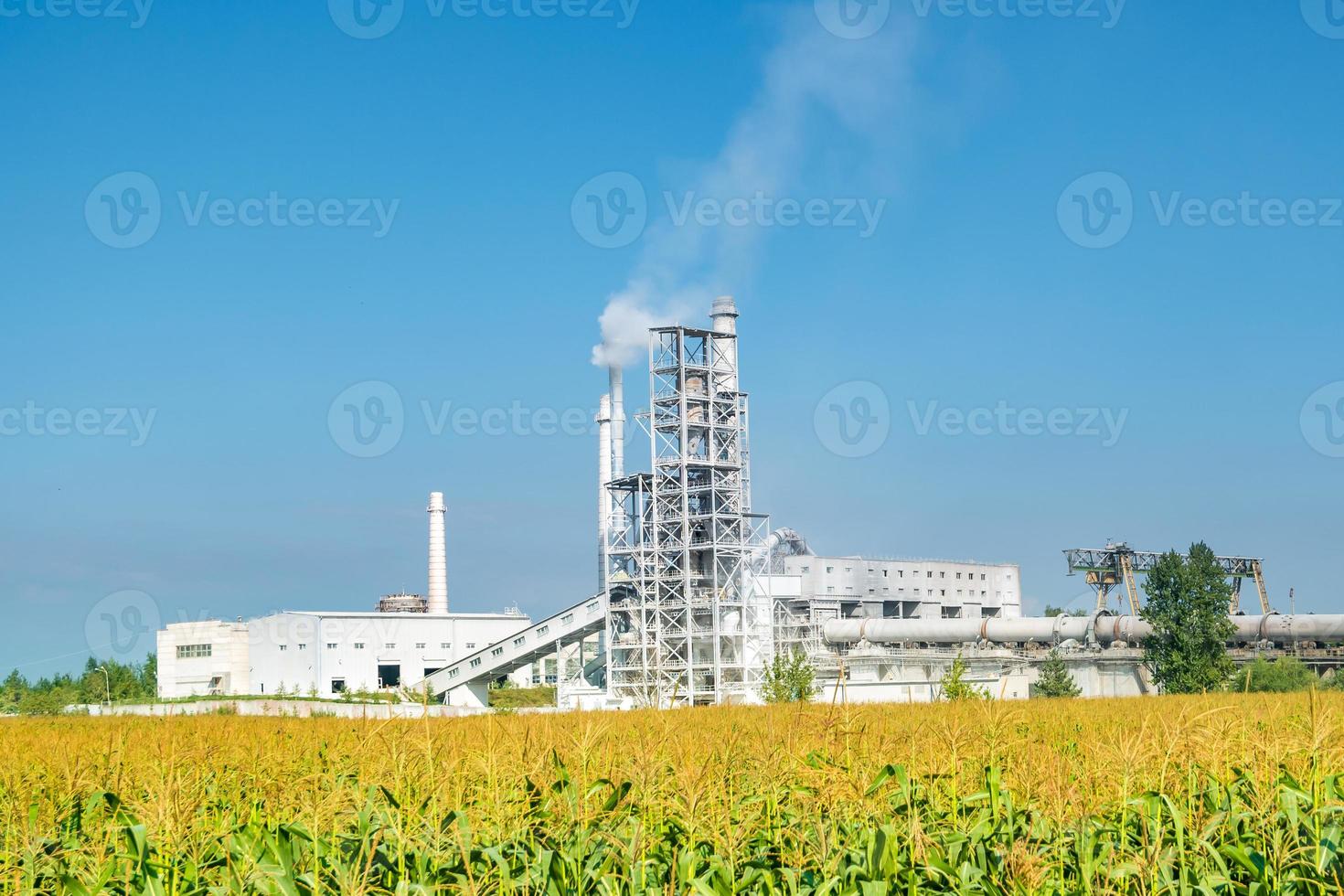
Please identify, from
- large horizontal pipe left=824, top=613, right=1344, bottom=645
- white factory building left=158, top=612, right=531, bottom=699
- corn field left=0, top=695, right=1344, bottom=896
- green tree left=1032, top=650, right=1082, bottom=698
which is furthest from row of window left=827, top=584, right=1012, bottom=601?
corn field left=0, top=695, right=1344, bottom=896

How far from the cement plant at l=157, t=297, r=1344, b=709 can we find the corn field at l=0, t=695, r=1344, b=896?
1611 inches

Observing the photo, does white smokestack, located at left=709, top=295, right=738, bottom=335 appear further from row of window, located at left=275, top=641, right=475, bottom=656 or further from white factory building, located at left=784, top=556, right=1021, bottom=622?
row of window, located at left=275, top=641, right=475, bottom=656

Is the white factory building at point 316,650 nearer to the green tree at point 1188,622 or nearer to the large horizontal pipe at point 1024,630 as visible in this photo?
the large horizontal pipe at point 1024,630

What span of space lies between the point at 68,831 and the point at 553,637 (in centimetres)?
5691

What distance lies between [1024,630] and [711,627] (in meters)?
20.8

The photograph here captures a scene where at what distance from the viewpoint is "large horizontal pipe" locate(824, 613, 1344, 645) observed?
66500 mm

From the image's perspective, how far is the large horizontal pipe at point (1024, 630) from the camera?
66.5 metres

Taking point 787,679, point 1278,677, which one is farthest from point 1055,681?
point 787,679

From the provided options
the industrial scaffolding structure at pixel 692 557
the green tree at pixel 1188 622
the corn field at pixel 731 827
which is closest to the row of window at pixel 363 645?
the industrial scaffolding structure at pixel 692 557

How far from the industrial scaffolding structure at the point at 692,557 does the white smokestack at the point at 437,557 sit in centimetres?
3166

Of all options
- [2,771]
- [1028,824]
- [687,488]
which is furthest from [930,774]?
[687,488]

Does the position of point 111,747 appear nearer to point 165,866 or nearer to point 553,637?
point 165,866

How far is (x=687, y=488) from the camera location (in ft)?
198

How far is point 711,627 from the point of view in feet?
200
